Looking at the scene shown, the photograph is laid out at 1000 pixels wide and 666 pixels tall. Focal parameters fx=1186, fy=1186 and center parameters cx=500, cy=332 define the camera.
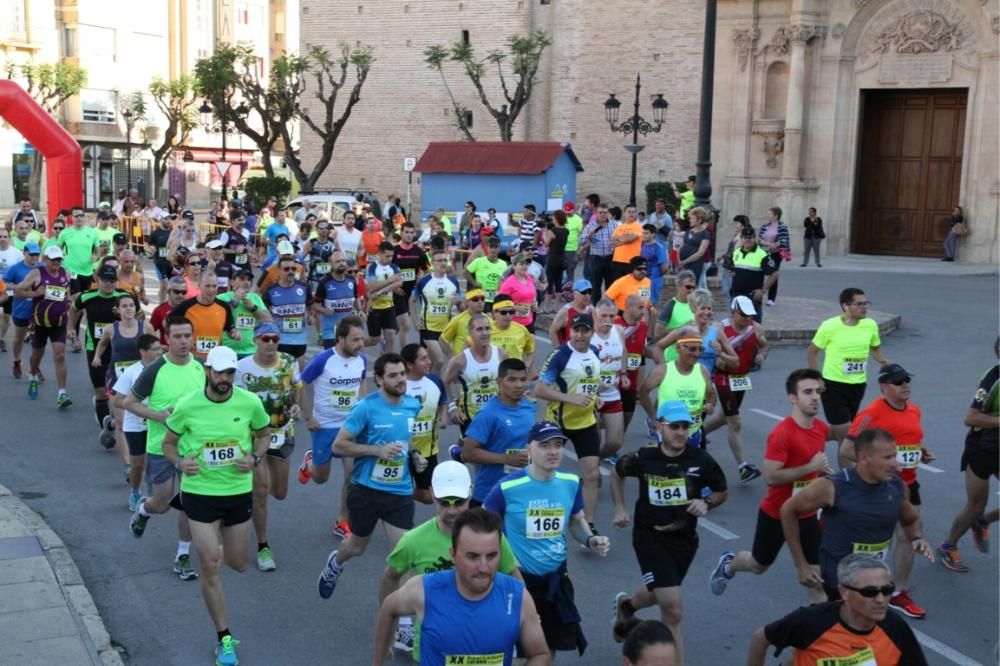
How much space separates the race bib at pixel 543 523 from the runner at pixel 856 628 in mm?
1652

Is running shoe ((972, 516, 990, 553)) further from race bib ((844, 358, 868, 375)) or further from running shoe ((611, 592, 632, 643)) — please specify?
running shoe ((611, 592, 632, 643))

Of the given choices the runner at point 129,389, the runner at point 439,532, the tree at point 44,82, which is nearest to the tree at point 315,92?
the tree at point 44,82

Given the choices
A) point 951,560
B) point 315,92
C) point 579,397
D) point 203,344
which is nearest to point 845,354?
point 951,560

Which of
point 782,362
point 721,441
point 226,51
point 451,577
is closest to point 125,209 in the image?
point 226,51

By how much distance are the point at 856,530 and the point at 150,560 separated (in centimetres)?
513

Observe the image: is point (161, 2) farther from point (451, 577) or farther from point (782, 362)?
point (451, 577)

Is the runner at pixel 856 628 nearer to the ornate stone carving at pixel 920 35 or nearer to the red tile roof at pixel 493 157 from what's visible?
the red tile roof at pixel 493 157

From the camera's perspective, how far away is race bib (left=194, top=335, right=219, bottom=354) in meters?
11.3

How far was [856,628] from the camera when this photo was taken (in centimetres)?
477

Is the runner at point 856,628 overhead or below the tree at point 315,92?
below

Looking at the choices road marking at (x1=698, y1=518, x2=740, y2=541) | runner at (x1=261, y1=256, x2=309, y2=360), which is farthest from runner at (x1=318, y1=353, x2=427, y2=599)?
runner at (x1=261, y1=256, x2=309, y2=360)

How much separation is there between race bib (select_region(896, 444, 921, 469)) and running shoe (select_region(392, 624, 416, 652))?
11.3 ft

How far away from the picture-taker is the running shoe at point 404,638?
693 cm

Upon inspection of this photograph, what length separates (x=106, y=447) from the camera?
38.9 feet
